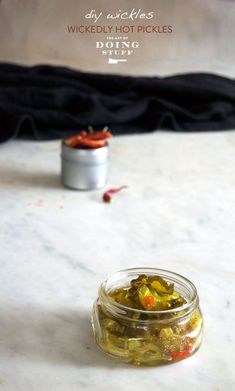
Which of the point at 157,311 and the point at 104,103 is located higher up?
the point at 157,311

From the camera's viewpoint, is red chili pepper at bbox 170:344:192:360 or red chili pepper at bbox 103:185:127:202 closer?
red chili pepper at bbox 170:344:192:360

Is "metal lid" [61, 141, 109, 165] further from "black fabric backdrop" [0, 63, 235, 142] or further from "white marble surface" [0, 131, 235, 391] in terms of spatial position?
"black fabric backdrop" [0, 63, 235, 142]

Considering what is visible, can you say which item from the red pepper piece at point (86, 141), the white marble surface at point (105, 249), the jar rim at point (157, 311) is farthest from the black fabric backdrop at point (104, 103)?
the jar rim at point (157, 311)

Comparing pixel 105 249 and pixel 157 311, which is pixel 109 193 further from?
pixel 157 311

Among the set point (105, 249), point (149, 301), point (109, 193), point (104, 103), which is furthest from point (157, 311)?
point (104, 103)

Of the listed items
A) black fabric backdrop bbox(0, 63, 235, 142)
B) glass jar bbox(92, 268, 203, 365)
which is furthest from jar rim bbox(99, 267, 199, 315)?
black fabric backdrop bbox(0, 63, 235, 142)

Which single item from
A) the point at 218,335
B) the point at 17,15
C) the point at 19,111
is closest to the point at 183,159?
the point at 19,111
